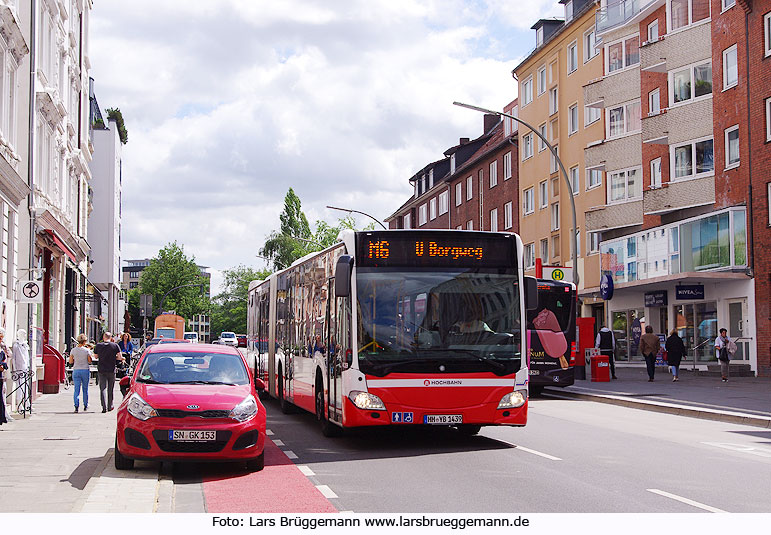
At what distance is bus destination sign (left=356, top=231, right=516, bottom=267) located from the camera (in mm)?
13633

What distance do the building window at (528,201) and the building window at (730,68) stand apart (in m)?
20.2

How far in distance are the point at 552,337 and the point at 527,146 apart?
31394mm

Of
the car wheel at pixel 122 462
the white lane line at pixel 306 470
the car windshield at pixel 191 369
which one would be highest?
the car windshield at pixel 191 369

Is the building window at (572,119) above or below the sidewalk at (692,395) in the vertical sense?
above

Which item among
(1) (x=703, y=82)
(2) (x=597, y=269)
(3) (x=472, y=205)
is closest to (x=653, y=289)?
(2) (x=597, y=269)

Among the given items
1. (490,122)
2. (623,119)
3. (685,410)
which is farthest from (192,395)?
(490,122)

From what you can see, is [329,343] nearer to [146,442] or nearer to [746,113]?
[146,442]

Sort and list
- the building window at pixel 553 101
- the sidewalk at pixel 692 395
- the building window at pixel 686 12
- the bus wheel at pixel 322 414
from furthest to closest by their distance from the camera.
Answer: the building window at pixel 553 101
the building window at pixel 686 12
the sidewalk at pixel 692 395
the bus wheel at pixel 322 414

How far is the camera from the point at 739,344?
35031 mm

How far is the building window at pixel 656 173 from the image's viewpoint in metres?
41.4

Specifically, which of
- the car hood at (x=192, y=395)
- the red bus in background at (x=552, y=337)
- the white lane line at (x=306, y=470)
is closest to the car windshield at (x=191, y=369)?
the car hood at (x=192, y=395)

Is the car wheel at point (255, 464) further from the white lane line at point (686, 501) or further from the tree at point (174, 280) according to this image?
the tree at point (174, 280)

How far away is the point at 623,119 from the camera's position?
44.7 m

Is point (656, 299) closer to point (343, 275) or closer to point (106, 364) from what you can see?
point (106, 364)
